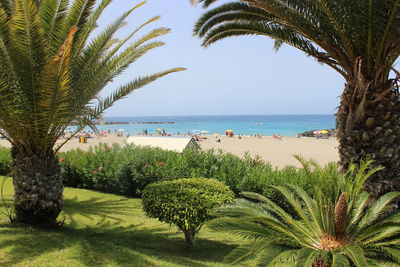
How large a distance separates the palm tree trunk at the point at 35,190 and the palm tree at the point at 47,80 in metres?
0.02

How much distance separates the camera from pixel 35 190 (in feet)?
20.2

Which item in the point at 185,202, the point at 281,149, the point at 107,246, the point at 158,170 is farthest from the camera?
the point at 281,149

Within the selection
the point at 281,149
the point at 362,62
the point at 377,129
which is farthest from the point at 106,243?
the point at 281,149

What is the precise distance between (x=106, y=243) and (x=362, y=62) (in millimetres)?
5317

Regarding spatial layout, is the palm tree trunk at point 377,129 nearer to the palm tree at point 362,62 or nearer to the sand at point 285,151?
the palm tree at point 362,62

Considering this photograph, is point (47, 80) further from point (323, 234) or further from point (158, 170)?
point (158, 170)

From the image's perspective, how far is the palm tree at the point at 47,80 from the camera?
5438 millimetres

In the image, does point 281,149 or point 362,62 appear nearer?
point 362,62

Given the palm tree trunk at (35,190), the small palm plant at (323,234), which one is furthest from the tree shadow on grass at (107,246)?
the small palm plant at (323,234)

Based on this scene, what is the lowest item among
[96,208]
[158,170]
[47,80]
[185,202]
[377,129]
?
[96,208]

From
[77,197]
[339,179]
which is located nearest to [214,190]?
[339,179]

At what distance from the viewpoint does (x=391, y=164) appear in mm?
5906

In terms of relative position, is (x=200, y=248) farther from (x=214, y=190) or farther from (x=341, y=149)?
(x=341, y=149)

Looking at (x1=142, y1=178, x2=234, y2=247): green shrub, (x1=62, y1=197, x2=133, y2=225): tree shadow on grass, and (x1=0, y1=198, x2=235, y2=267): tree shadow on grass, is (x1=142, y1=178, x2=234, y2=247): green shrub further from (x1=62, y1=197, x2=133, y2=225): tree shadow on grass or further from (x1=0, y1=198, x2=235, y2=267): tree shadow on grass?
(x1=62, y1=197, x2=133, y2=225): tree shadow on grass
